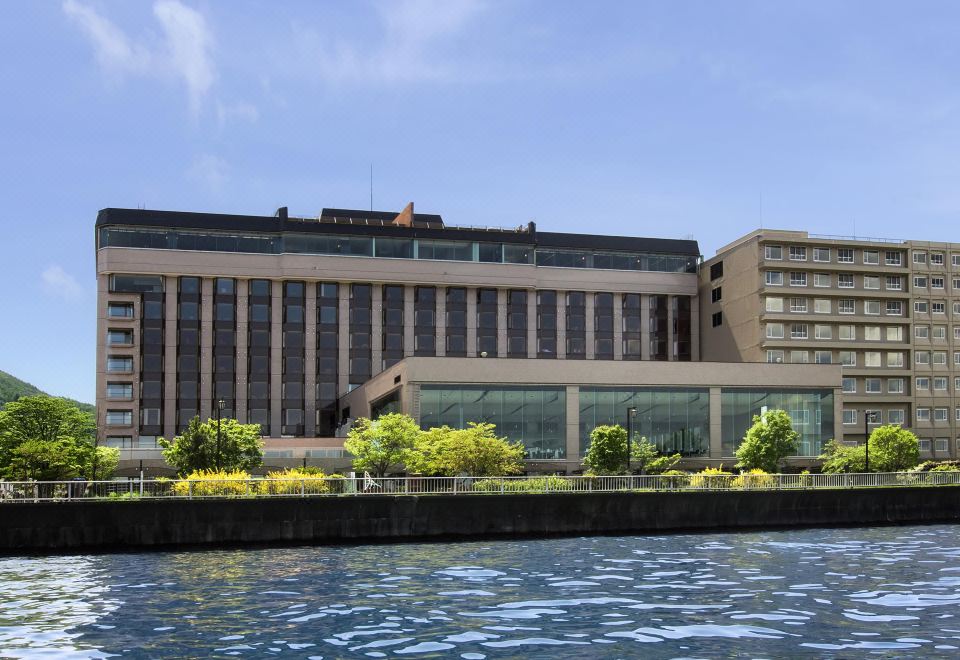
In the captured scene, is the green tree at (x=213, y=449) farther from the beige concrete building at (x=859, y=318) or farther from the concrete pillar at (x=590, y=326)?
the beige concrete building at (x=859, y=318)

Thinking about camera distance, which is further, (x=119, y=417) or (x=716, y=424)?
(x=119, y=417)

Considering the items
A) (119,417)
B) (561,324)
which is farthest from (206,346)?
(561,324)

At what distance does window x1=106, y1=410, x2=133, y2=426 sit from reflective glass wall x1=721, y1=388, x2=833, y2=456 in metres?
61.2

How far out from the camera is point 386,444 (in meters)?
74.1

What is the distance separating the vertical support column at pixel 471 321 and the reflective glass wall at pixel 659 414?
114 feet

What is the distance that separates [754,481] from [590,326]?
65.0 metres

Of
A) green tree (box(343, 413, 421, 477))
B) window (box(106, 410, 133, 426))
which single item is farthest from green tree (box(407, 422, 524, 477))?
window (box(106, 410, 133, 426))

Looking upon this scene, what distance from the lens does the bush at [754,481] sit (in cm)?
Answer: 6025

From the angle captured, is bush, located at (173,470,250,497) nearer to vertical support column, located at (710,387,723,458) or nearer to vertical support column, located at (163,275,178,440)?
vertical support column, located at (710,387,723,458)

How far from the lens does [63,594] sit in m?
32.6

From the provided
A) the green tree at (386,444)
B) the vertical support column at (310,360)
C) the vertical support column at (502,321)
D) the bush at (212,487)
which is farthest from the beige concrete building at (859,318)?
the bush at (212,487)

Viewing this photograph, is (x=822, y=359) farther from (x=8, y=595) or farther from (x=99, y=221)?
(x=8, y=595)

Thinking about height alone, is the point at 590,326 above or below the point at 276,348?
above

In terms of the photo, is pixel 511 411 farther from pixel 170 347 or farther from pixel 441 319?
pixel 170 347
